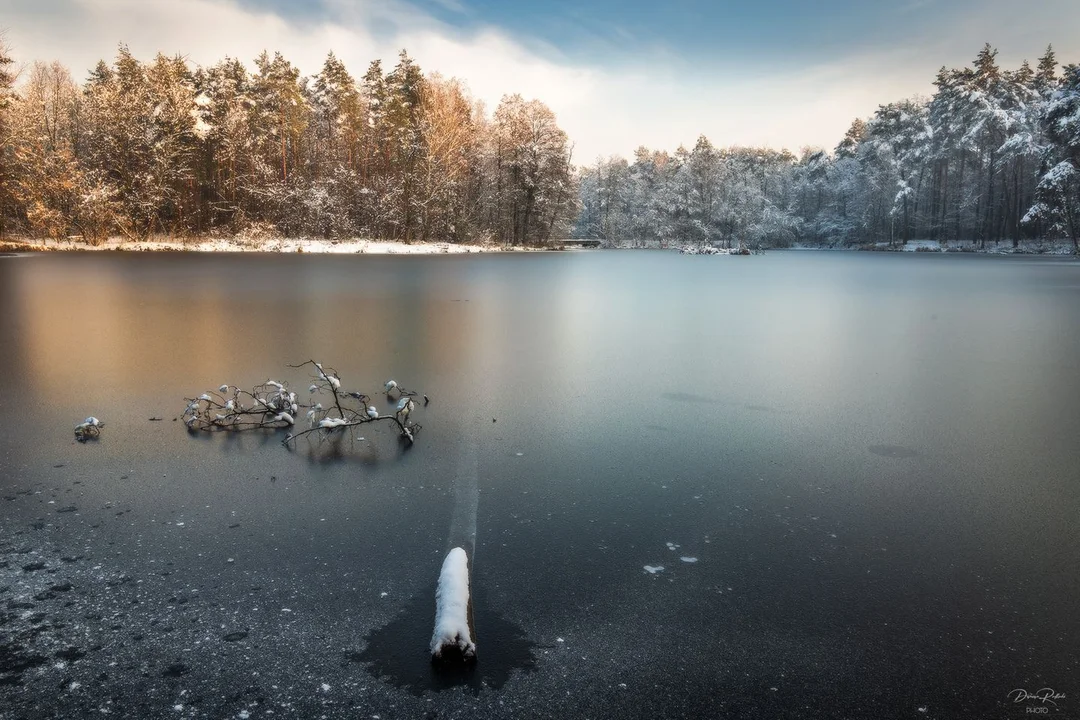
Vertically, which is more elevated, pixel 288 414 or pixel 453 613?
pixel 288 414

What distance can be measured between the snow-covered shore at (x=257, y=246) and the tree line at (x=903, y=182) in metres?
40.5

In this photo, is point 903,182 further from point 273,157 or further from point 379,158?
point 273,157

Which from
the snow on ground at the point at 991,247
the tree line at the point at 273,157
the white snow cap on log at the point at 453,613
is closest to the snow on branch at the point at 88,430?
the white snow cap on log at the point at 453,613

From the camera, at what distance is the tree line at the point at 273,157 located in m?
39.7

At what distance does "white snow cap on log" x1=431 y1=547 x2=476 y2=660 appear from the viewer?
257 cm

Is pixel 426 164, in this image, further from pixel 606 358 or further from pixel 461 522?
pixel 461 522

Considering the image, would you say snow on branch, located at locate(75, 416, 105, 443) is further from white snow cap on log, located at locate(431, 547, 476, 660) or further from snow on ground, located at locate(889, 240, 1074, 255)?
snow on ground, located at locate(889, 240, 1074, 255)

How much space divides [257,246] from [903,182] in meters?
62.0

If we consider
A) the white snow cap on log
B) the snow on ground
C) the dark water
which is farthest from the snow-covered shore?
the snow on ground

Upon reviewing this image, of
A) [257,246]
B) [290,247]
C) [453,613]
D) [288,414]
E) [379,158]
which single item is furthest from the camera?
[379,158]

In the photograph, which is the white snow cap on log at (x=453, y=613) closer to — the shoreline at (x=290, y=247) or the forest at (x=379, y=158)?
the shoreline at (x=290, y=247)

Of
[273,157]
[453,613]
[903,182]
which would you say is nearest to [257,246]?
[273,157]

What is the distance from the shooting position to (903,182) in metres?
63.6

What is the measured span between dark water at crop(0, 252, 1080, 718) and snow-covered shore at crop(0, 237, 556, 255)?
37.5m
